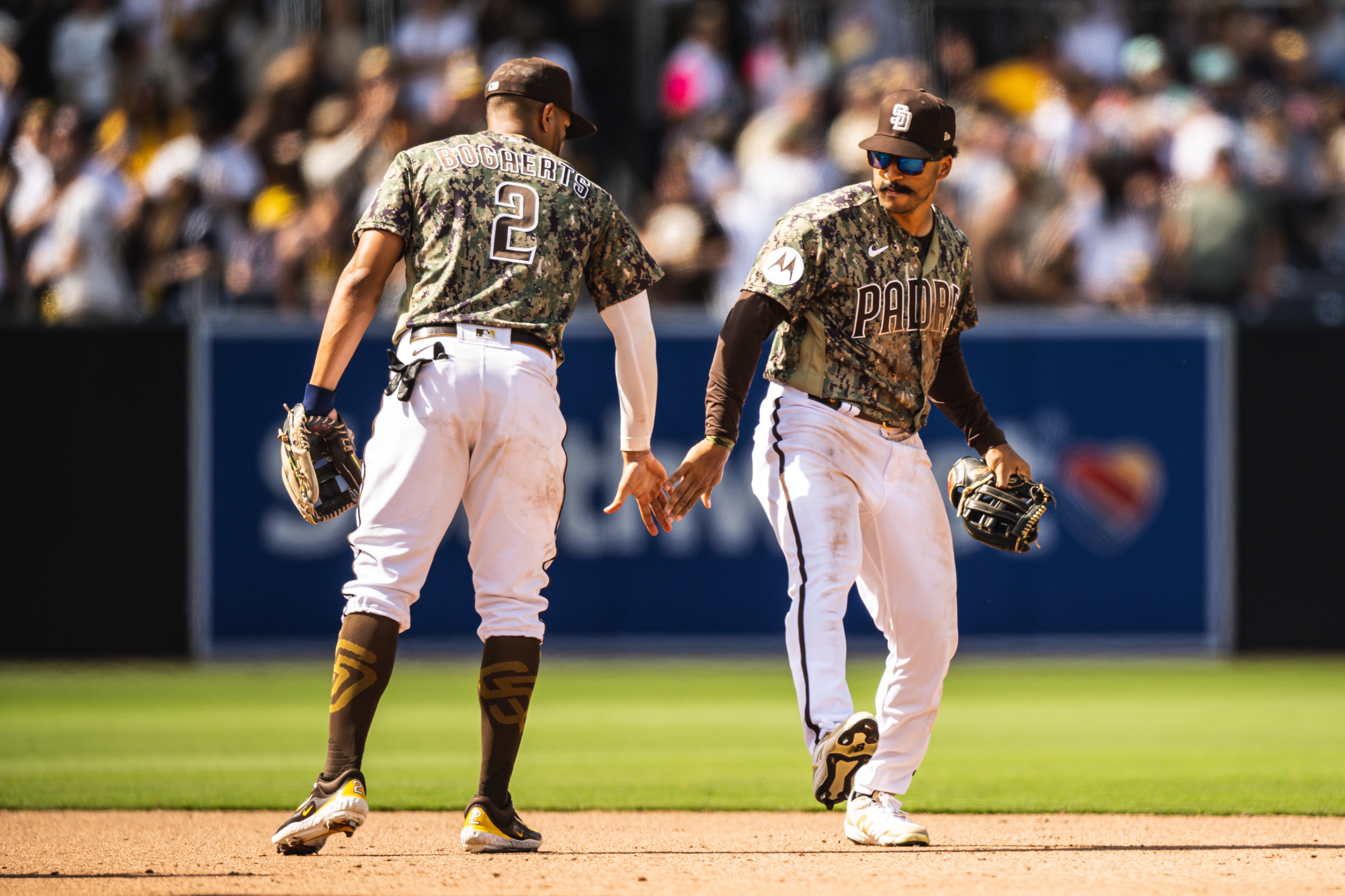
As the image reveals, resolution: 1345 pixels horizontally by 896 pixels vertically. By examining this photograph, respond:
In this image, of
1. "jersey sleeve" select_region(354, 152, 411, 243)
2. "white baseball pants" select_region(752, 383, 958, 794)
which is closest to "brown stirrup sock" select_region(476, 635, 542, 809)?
"white baseball pants" select_region(752, 383, 958, 794)

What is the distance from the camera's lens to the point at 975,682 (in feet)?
36.8

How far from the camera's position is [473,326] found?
5.06 meters

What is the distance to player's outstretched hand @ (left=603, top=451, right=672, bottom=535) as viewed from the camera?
5344mm

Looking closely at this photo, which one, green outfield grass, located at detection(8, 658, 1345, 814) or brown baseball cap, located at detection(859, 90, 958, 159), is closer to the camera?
brown baseball cap, located at detection(859, 90, 958, 159)

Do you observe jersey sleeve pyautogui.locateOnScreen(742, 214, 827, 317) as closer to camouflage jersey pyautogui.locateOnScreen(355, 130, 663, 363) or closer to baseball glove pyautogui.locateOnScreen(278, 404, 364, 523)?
camouflage jersey pyautogui.locateOnScreen(355, 130, 663, 363)

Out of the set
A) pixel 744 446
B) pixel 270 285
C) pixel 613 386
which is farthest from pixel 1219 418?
pixel 270 285

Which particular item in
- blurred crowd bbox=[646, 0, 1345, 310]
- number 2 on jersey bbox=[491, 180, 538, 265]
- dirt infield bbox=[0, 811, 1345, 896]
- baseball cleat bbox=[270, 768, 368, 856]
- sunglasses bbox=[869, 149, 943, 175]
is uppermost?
blurred crowd bbox=[646, 0, 1345, 310]

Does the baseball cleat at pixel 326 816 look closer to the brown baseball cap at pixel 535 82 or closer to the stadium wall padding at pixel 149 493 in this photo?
the brown baseball cap at pixel 535 82

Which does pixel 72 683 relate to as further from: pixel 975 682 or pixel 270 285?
pixel 975 682

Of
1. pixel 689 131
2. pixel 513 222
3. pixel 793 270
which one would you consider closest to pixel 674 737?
pixel 793 270

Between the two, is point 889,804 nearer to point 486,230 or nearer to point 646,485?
point 646,485

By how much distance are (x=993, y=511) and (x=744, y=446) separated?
6.24 metres

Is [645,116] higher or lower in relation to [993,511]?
higher

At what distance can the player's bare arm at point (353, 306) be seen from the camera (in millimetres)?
4941
